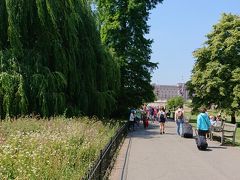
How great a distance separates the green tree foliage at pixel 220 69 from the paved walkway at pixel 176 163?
2953cm

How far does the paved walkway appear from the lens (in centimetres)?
1234

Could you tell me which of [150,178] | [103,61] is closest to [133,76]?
[103,61]

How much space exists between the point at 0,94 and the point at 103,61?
7.60m

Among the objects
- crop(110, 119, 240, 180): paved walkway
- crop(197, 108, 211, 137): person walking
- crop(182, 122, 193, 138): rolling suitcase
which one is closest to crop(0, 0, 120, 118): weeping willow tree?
crop(182, 122, 193, 138): rolling suitcase

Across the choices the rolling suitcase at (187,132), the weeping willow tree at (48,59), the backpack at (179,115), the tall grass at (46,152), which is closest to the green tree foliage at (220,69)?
the backpack at (179,115)

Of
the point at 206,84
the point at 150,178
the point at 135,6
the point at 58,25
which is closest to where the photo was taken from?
the point at 150,178

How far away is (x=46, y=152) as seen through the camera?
1016 centimetres

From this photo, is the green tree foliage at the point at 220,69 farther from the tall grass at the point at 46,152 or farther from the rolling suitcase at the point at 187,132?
the tall grass at the point at 46,152

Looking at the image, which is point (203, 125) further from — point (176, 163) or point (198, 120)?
point (176, 163)

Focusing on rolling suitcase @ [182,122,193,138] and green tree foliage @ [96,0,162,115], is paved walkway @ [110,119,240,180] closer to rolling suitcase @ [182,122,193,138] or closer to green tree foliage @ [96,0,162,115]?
rolling suitcase @ [182,122,193,138]

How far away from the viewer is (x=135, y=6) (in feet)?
131

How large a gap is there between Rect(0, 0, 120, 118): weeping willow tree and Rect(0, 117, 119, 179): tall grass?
4.70m

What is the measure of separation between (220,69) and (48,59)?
101ft

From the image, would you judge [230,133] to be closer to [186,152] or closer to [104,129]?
[186,152]
